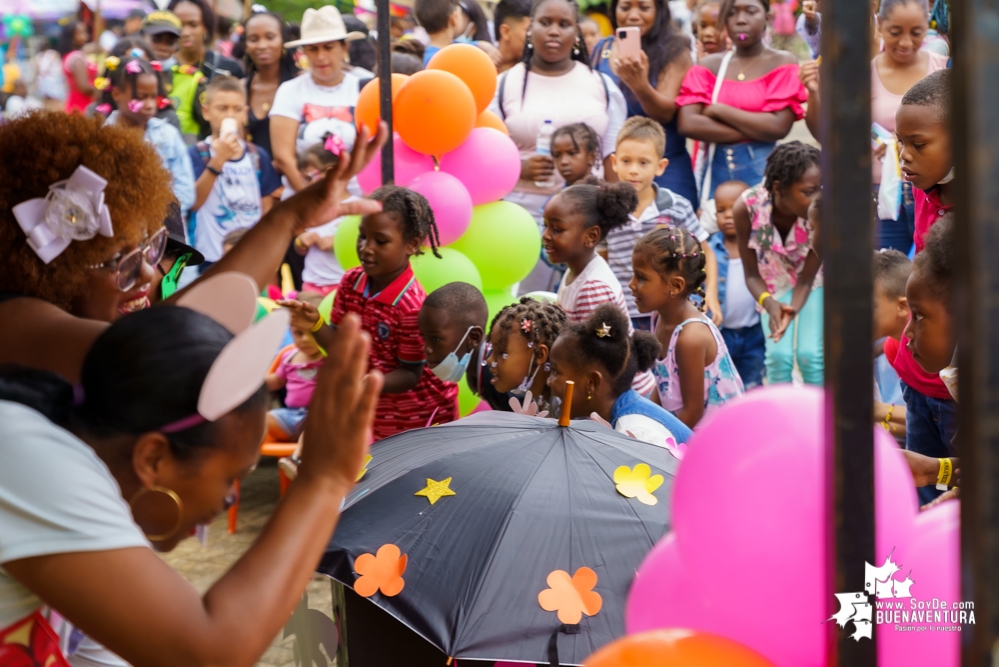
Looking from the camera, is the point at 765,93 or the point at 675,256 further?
the point at 765,93

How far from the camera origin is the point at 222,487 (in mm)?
1370

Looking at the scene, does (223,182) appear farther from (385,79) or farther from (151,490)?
(151,490)

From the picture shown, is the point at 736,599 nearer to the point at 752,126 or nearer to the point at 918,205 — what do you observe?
the point at 918,205

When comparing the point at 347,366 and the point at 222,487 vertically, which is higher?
the point at 347,366

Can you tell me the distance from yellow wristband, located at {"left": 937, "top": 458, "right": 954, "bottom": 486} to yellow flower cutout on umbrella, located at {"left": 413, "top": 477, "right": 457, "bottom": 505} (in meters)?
1.19

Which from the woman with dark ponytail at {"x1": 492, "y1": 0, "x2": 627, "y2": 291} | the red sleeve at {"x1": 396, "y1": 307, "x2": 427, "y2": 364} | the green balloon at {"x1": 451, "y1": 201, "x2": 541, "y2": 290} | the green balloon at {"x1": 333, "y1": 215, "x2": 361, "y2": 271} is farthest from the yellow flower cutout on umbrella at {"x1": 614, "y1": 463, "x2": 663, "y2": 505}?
the woman with dark ponytail at {"x1": 492, "y1": 0, "x2": 627, "y2": 291}

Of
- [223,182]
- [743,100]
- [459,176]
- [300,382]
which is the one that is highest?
[743,100]

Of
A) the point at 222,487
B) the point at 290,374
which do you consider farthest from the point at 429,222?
the point at 222,487

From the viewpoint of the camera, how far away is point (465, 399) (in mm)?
3979

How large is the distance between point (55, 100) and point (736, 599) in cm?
994

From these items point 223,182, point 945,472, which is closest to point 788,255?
point 945,472

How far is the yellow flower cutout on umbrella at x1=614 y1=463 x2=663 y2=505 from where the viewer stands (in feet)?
6.87

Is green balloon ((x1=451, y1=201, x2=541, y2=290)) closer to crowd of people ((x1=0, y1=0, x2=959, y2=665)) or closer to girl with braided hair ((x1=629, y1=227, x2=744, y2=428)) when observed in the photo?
crowd of people ((x1=0, y1=0, x2=959, y2=665))

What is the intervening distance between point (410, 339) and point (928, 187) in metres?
1.82
